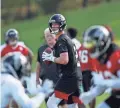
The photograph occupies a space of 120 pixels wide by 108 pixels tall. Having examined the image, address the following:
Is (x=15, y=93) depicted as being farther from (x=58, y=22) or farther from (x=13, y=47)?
(x=13, y=47)

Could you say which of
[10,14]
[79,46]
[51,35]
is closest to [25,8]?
[10,14]

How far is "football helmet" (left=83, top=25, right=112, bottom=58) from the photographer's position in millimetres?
9375

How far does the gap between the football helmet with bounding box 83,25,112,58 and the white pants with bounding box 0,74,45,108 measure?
1.89m

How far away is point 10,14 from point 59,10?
102 inches

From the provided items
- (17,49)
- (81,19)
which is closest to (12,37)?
(17,49)

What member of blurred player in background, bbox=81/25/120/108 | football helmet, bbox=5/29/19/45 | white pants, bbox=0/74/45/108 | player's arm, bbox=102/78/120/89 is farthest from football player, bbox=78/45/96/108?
player's arm, bbox=102/78/120/89

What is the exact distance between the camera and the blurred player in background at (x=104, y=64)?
25.0 ft

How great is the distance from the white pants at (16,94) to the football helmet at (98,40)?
1.89 m

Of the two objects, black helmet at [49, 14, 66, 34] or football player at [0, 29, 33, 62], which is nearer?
black helmet at [49, 14, 66, 34]

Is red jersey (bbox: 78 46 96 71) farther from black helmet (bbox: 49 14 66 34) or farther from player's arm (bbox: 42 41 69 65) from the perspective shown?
player's arm (bbox: 42 41 69 65)

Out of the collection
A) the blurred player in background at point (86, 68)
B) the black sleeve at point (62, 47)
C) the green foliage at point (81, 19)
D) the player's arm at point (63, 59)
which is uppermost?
the black sleeve at point (62, 47)

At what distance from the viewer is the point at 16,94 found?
7570 millimetres

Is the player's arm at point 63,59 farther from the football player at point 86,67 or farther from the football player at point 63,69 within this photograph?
the football player at point 86,67

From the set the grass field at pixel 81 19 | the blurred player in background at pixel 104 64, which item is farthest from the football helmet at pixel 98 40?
the grass field at pixel 81 19
